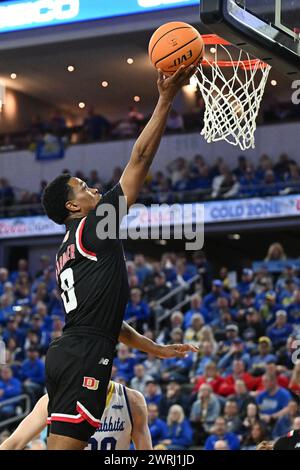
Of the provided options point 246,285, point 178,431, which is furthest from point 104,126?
point 178,431

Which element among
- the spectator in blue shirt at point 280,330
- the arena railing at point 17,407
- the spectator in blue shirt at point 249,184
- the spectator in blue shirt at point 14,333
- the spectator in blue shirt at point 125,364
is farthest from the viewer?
the spectator in blue shirt at point 249,184

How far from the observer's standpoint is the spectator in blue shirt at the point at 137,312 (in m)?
17.1

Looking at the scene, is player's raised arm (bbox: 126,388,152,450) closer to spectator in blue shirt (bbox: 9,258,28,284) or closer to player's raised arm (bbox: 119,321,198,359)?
player's raised arm (bbox: 119,321,198,359)

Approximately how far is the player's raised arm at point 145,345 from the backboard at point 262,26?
6.38 ft

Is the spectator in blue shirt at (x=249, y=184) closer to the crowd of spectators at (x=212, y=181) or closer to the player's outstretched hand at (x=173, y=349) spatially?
the crowd of spectators at (x=212, y=181)

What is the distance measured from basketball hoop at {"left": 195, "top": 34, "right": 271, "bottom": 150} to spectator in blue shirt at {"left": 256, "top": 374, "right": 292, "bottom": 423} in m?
5.59

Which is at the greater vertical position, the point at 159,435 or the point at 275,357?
the point at 275,357

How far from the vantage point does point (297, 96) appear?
20703 millimetres

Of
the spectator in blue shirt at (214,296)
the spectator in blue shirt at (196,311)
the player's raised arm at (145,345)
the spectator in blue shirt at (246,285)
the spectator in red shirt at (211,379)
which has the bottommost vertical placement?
the spectator in red shirt at (211,379)

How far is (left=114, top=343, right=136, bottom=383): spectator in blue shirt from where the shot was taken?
14957 millimetres

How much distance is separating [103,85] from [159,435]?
12.7 m

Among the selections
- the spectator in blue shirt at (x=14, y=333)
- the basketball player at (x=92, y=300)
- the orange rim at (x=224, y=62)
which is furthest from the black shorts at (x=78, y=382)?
the spectator in blue shirt at (x=14, y=333)
